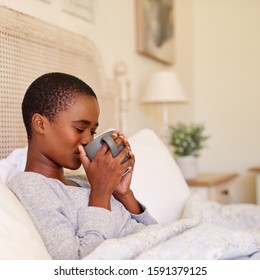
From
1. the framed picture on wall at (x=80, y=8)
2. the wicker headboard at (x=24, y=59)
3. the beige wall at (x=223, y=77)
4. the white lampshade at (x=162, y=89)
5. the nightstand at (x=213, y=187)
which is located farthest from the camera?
the beige wall at (x=223, y=77)

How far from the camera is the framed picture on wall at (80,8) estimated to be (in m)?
1.84

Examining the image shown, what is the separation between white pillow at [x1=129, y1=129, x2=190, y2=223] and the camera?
1.42m

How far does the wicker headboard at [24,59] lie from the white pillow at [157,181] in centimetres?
36

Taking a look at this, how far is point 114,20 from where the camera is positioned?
228 centimetres

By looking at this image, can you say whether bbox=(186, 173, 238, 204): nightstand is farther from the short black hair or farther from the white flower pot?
the short black hair

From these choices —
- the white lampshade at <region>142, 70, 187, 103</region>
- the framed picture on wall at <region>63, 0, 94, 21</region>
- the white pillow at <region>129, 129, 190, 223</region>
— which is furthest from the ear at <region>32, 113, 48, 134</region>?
the white lampshade at <region>142, 70, 187, 103</region>

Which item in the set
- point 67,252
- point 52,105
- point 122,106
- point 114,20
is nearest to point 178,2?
point 114,20

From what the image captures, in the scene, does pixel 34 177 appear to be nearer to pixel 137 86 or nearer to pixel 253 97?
pixel 137 86

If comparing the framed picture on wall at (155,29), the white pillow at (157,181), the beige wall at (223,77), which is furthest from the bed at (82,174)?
the beige wall at (223,77)

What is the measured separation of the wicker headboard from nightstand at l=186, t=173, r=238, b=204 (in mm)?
764

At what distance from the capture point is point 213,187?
2.36m

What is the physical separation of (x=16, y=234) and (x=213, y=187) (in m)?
1.67

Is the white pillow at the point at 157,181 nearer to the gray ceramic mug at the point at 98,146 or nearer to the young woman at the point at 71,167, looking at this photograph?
the young woman at the point at 71,167
